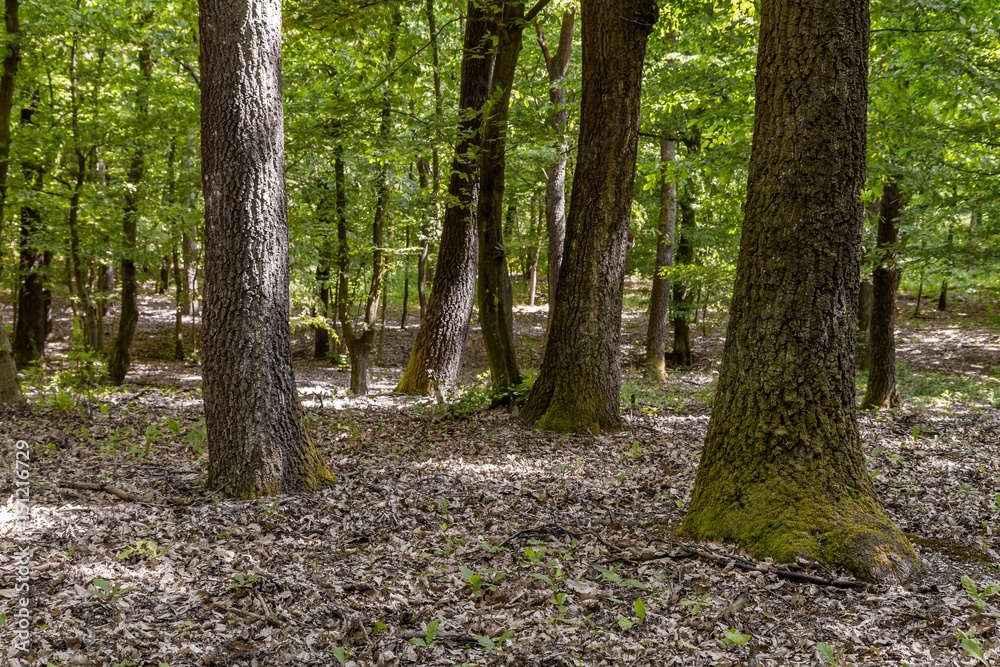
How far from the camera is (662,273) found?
14.0 metres

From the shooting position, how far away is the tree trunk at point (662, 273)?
46.8ft

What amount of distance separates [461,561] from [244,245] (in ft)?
9.49

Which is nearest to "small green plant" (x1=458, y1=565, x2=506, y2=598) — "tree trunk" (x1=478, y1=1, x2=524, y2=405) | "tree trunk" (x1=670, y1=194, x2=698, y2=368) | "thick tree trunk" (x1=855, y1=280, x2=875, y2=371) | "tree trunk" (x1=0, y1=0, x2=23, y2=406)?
"tree trunk" (x1=478, y1=1, x2=524, y2=405)

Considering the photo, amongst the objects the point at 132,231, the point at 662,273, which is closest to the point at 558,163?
the point at 662,273

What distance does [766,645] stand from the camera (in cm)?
312

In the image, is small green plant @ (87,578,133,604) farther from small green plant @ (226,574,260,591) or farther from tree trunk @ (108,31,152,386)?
tree trunk @ (108,31,152,386)

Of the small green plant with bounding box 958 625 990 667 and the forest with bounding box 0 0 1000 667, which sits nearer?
the small green plant with bounding box 958 625 990 667

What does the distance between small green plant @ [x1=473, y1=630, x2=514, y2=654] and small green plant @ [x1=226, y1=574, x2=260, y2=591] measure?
1464 millimetres

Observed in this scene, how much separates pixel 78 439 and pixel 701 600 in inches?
265

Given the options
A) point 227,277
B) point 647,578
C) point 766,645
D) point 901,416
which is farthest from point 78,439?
point 901,416

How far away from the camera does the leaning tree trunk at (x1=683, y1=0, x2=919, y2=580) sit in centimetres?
397

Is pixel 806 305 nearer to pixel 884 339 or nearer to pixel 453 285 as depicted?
pixel 884 339

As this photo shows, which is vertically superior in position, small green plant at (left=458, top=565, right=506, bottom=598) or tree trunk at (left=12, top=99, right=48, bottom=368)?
tree trunk at (left=12, top=99, right=48, bottom=368)

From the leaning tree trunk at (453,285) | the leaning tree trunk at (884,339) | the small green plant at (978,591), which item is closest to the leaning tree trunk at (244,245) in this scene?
the small green plant at (978,591)
